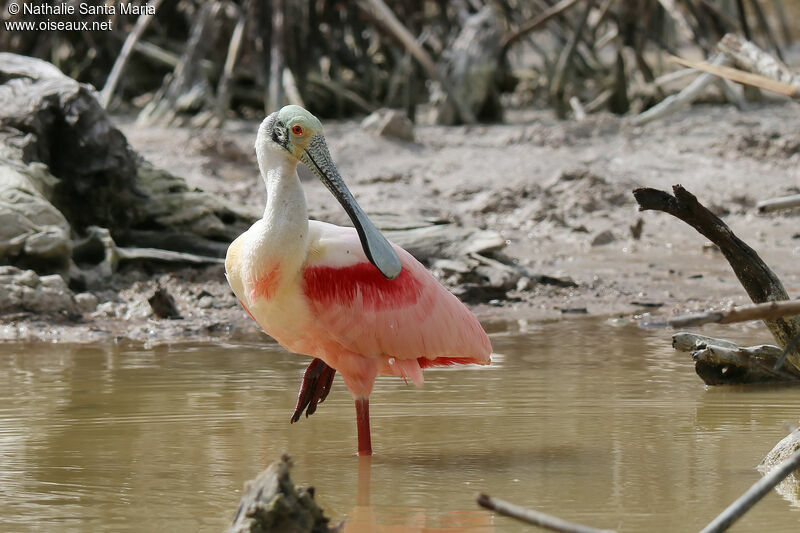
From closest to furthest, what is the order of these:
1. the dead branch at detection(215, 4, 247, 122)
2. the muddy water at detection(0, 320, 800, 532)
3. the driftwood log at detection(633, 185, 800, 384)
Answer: the driftwood log at detection(633, 185, 800, 384), the muddy water at detection(0, 320, 800, 532), the dead branch at detection(215, 4, 247, 122)

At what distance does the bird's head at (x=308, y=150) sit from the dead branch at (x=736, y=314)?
94.6 inches

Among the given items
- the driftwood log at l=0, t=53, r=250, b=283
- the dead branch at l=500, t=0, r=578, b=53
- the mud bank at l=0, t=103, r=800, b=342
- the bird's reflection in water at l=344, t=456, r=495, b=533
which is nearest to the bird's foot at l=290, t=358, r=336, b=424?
the bird's reflection in water at l=344, t=456, r=495, b=533

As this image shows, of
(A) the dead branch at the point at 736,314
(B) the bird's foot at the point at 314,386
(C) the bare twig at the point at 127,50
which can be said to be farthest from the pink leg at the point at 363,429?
(C) the bare twig at the point at 127,50

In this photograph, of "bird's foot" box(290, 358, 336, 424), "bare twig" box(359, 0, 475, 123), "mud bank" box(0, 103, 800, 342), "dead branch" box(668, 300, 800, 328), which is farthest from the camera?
"bare twig" box(359, 0, 475, 123)

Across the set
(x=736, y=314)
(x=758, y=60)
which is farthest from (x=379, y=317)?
(x=736, y=314)

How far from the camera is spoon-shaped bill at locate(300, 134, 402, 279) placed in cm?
484

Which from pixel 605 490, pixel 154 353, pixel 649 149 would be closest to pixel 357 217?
pixel 605 490

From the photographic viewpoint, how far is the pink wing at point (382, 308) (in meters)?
4.82

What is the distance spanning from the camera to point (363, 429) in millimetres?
4879

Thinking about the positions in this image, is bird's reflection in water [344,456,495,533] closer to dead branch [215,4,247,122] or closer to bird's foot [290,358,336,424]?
bird's foot [290,358,336,424]

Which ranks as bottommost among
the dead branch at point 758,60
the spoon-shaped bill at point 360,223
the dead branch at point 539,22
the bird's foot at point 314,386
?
the bird's foot at point 314,386

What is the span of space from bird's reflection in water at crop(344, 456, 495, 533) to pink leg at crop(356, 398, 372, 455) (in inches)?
24.7

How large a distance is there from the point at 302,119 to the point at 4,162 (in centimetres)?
372

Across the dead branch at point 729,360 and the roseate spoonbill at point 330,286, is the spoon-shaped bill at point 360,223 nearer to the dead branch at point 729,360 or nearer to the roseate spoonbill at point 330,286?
the roseate spoonbill at point 330,286
